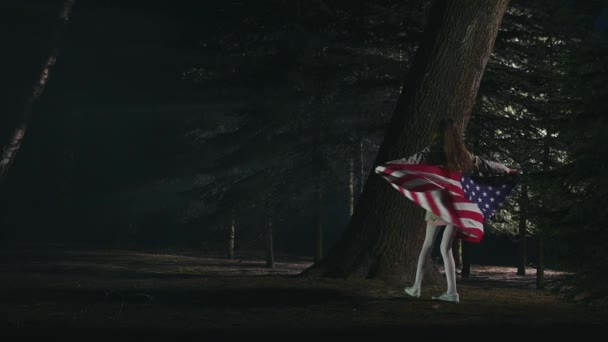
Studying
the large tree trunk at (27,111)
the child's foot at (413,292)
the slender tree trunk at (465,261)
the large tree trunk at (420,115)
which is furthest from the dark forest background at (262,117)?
the child's foot at (413,292)

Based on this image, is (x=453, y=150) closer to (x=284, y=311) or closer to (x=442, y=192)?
(x=442, y=192)

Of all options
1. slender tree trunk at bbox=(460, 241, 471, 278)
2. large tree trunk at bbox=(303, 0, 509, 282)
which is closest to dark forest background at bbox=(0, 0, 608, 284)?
slender tree trunk at bbox=(460, 241, 471, 278)

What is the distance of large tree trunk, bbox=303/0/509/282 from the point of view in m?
10.1

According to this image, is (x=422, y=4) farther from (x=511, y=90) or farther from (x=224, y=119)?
(x=224, y=119)

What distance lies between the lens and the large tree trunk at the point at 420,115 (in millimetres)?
10148

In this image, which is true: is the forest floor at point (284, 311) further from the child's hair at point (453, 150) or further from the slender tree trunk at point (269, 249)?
the slender tree trunk at point (269, 249)

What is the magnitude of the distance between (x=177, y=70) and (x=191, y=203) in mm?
5980

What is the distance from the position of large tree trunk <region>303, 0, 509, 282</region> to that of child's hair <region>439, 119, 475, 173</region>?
1928 millimetres

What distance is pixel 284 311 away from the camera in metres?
7.86

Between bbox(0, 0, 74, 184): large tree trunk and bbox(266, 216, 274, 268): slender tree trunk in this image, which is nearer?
bbox(0, 0, 74, 184): large tree trunk

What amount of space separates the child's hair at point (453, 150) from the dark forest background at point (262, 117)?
1213 mm

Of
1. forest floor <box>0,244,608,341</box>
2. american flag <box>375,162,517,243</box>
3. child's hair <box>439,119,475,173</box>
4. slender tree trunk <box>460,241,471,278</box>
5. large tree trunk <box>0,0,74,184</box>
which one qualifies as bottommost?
forest floor <box>0,244,608,341</box>

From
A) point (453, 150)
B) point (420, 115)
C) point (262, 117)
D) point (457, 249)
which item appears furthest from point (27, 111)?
point (453, 150)

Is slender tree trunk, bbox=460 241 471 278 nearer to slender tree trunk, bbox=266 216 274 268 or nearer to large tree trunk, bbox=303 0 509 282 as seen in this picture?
slender tree trunk, bbox=266 216 274 268
